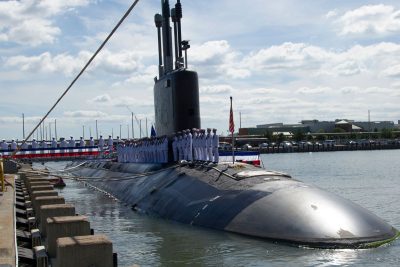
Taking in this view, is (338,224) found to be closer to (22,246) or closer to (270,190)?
(270,190)

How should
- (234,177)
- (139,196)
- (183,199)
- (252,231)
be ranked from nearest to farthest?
(252,231) → (234,177) → (183,199) → (139,196)

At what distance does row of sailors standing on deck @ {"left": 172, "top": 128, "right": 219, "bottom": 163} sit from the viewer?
1523cm

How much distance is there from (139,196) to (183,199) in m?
4.08

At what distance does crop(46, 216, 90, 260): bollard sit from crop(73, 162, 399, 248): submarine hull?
12.7 feet

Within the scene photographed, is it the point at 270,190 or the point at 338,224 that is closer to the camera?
the point at 338,224

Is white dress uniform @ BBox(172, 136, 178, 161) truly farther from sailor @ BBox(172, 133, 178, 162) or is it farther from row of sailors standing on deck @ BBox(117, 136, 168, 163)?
row of sailors standing on deck @ BBox(117, 136, 168, 163)

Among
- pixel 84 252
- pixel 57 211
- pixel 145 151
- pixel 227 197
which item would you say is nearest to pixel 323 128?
pixel 145 151

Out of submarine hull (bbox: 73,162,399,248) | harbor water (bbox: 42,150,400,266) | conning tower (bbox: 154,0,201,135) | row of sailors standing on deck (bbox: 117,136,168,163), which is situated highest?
conning tower (bbox: 154,0,201,135)

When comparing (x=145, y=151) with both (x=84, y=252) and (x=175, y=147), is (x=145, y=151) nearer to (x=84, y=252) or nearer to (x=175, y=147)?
(x=175, y=147)

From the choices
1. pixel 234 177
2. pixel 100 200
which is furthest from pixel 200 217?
pixel 100 200

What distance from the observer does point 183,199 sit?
44.3ft

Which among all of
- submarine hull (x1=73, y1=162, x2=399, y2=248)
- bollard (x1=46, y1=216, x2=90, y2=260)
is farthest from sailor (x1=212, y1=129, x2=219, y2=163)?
bollard (x1=46, y1=216, x2=90, y2=260)

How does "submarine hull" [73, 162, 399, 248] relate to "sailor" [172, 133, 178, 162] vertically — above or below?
below

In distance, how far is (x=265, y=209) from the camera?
1050 cm
